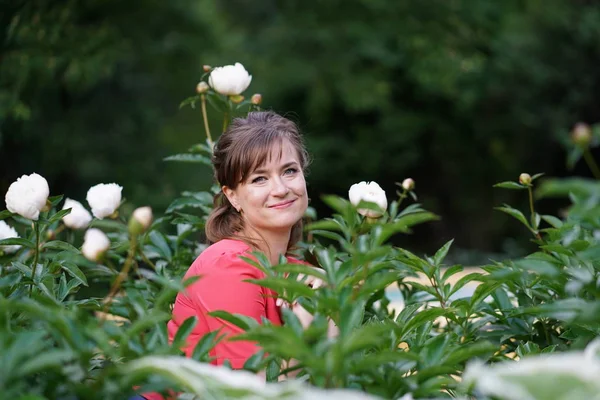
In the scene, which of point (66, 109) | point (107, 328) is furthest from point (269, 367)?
point (66, 109)

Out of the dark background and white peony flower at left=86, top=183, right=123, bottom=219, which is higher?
white peony flower at left=86, top=183, right=123, bottom=219

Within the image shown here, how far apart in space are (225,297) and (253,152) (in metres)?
0.47

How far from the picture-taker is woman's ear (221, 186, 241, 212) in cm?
244

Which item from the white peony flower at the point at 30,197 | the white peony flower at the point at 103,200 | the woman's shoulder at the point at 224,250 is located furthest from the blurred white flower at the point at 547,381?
the white peony flower at the point at 103,200

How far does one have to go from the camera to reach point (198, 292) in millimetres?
2102

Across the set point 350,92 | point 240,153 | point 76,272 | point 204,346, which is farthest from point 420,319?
point 350,92

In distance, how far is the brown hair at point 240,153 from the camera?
7.73ft

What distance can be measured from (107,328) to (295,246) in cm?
129

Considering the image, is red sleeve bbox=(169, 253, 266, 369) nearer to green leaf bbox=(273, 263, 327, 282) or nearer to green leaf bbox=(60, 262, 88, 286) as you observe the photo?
green leaf bbox=(60, 262, 88, 286)

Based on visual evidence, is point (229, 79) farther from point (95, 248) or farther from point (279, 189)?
point (95, 248)

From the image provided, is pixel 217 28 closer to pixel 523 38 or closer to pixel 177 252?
pixel 523 38

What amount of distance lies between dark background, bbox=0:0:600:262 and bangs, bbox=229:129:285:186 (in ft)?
17.3

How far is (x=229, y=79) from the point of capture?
261 cm

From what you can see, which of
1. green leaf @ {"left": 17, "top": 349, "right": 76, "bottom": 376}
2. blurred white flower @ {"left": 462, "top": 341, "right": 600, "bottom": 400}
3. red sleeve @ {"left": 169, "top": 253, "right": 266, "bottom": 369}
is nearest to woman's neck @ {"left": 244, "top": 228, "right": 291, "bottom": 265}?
red sleeve @ {"left": 169, "top": 253, "right": 266, "bottom": 369}
